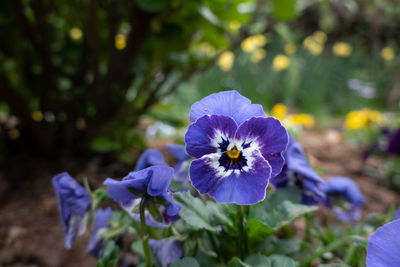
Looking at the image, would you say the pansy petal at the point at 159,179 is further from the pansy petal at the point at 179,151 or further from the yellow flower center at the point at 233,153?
the pansy petal at the point at 179,151

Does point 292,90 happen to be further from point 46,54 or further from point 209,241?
point 209,241

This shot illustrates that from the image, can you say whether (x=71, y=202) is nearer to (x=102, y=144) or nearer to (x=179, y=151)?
(x=179, y=151)

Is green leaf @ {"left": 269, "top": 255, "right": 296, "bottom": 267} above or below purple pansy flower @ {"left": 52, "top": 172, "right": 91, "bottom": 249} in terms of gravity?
below

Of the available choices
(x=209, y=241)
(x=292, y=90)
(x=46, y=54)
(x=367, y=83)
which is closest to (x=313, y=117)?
(x=292, y=90)

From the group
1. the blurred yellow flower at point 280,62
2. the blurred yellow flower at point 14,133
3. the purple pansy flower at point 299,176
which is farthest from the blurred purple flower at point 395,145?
the blurred yellow flower at point 280,62

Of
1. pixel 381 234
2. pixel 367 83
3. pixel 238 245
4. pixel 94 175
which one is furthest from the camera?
pixel 367 83

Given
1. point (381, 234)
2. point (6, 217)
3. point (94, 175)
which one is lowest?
point (381, 234)

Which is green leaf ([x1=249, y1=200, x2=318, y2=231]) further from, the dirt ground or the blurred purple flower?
the blurred purple flower

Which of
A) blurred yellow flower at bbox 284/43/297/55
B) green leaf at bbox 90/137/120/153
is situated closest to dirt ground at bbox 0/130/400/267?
green leaf at bbox 90/137/120/153
